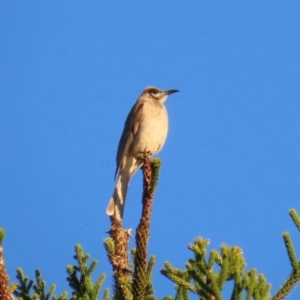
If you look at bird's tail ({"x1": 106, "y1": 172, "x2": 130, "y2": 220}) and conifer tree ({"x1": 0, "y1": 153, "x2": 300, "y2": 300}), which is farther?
bird's tail ({"x1": 106, "y1": 172, "x2": 130, "y2": 220})

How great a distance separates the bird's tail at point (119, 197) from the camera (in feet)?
25.1

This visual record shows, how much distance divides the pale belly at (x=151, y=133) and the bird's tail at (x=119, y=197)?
0.42 metres

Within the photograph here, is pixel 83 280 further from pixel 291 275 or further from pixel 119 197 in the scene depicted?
pixel 119 197

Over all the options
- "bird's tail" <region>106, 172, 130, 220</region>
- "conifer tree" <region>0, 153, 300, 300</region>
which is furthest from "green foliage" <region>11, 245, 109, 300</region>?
"bird's tail" <region>106, 172, 130, 220</region>

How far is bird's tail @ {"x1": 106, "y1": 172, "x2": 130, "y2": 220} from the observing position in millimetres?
7648

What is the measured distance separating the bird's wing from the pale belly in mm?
86

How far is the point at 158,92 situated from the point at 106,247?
6217 mm

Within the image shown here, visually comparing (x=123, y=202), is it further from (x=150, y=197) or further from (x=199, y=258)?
(x=199, y=258)

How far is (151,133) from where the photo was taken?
9328 mm

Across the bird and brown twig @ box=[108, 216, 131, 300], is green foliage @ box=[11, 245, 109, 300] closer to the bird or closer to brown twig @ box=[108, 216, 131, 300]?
brown twig @ box=[108, 216, 131, 300]

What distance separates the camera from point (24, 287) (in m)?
5.01

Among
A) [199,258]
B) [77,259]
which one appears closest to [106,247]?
[77,259]

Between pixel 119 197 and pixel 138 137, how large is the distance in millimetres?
1104

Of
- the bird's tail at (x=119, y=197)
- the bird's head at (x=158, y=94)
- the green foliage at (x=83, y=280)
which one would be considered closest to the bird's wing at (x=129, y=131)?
the bird's tail at (x=119, y=197)
